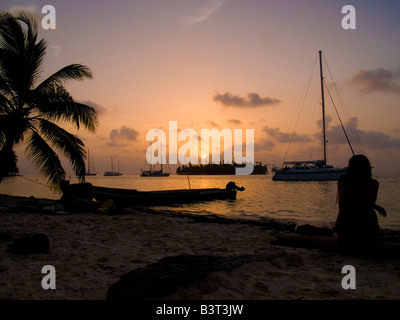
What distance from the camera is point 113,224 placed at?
9.14m

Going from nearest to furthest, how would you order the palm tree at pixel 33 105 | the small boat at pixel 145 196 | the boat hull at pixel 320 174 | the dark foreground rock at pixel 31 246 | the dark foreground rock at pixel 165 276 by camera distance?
the dark foreground rock at pixel 165 276 < the dark foreground rock at pixel 31 246 < the palm tree at pixel 33 105 < the small boat at pixel 145 196 < the boat hull at pixel 320 174

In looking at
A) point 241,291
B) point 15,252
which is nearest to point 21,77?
point 15,252

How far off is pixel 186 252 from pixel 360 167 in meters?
3.97

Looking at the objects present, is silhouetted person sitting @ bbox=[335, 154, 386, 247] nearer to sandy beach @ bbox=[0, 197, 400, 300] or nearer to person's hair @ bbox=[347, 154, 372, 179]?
person's hair @ bbox=[347, 154, 372, 179]

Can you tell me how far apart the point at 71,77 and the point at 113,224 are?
8.03 meters

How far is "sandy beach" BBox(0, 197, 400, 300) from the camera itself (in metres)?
3.88

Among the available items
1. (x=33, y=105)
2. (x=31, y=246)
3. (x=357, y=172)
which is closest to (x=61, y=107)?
(x=33, y=105)

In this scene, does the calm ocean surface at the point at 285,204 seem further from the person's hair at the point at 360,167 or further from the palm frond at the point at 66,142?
the person's hair at the point at 360,167

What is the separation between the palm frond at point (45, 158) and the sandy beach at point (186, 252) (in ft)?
14.5

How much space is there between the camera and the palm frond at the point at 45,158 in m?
12.2

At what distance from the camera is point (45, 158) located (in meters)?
12.3

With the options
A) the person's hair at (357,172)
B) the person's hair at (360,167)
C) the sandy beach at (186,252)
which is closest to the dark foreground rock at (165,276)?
the sandy beach at (186,252)

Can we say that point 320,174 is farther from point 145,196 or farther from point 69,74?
point 69,74

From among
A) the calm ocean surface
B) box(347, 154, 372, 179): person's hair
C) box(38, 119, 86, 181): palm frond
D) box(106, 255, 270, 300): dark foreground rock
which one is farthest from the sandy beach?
the calm ocean surface
